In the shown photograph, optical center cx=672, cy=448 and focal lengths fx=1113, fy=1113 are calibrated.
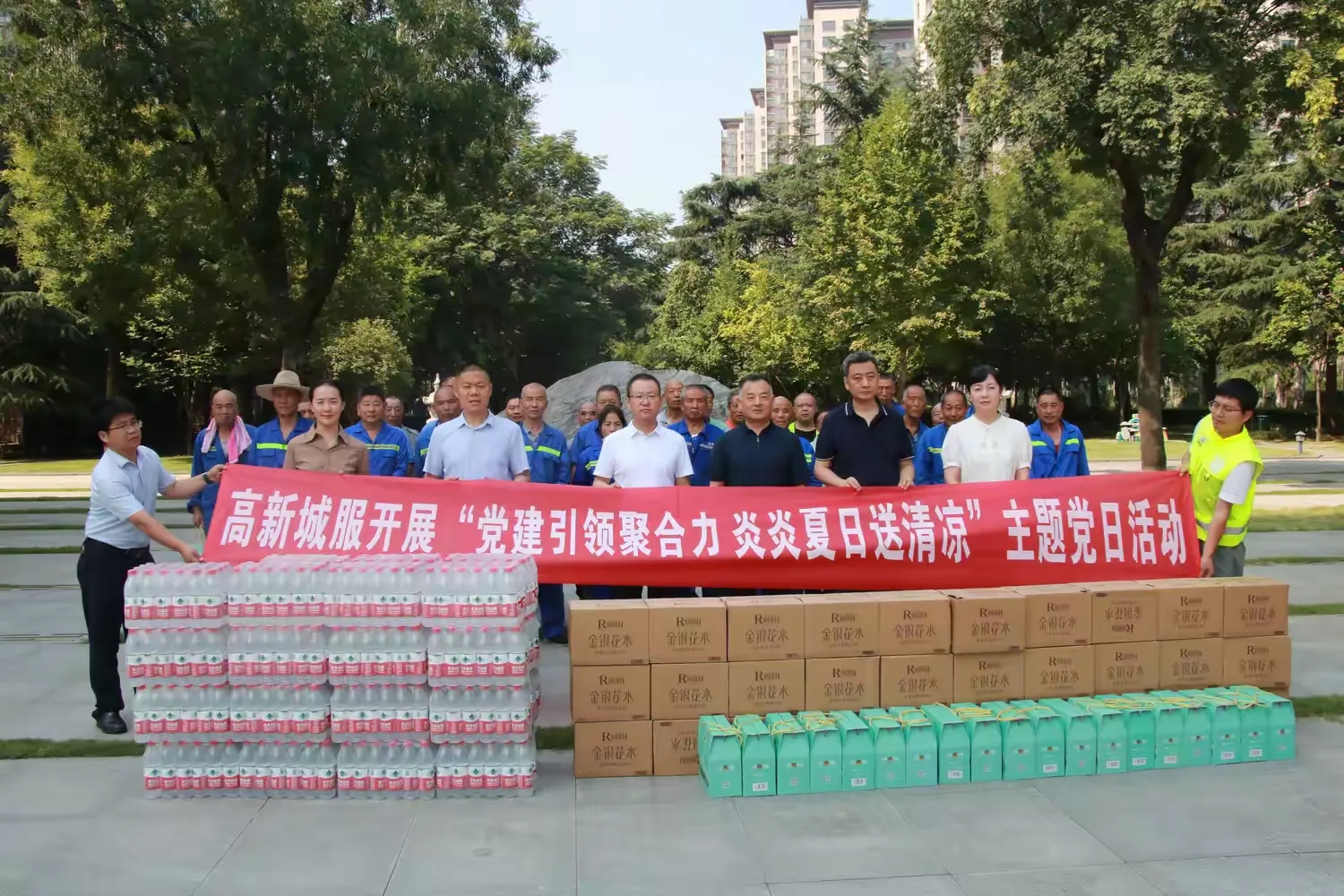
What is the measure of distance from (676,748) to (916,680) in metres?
1.24

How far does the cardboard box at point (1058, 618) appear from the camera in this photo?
565cm

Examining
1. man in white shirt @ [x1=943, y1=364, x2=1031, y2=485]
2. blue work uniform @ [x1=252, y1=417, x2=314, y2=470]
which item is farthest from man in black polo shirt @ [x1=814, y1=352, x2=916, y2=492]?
blue work uniform @ [x1=252, y1=417, x2=314, y2=470]

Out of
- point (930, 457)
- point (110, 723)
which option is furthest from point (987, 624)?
point (110, 723)

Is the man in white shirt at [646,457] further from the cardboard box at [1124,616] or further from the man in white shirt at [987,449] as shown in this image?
the cardboard box at [1124,616]

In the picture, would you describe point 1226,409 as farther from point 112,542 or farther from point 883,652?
point 112,542

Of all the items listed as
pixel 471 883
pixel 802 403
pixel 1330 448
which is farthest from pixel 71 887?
pixel 1330 448

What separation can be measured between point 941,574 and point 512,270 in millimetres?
41611

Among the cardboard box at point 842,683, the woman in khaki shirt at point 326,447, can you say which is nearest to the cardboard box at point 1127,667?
the cardboard box at point 842,683

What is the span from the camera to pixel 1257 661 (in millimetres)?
5895

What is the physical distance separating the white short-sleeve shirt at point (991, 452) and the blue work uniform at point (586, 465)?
3073 millimetres

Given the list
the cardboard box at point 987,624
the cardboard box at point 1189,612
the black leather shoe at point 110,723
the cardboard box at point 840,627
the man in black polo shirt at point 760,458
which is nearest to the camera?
the cardboard box at point 840,627

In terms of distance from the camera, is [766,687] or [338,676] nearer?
[338,676]

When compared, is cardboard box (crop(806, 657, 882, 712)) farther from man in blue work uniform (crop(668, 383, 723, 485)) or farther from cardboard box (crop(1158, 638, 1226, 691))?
man in blue work uniform (crop(668, 383, 723, 485))

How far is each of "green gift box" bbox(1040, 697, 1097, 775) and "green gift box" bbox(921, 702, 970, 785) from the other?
19.8 inches
